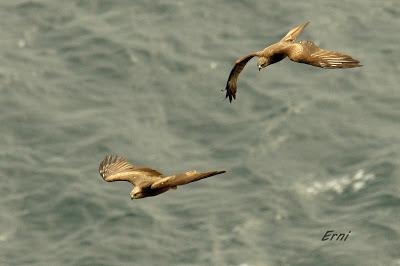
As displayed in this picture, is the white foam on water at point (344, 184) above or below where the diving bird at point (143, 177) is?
above

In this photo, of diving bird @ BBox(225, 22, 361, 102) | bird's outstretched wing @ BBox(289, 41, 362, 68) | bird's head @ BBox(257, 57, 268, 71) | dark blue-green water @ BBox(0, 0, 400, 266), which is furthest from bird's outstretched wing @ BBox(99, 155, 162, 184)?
dark blue-green water @ BBox(0, 0, 400, 266)

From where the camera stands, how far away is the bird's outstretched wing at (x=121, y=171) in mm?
45750

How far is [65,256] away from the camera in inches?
2633

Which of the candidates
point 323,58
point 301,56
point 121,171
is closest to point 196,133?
point 121,171

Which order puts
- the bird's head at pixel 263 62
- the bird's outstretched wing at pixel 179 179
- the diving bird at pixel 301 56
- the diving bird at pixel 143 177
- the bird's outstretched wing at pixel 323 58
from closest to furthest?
the bird's outstretched wing at pixel 323 58 < the diving bird at pixel 301 56 < the bird's outstretched wing at pixel 179 179 < the diving bird at pixel 143 177 < the bird's head at pixel 263 62

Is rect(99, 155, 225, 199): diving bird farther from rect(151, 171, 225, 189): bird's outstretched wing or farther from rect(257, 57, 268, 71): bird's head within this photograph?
rect(257, 57, 268, 71): bird's head

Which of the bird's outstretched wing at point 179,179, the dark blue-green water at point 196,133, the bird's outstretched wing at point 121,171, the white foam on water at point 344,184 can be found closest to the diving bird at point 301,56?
the bird's outstretched wing at point 121,171

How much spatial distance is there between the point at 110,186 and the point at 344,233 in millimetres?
11480

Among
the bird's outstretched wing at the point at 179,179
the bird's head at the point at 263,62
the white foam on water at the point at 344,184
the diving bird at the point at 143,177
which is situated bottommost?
the bird's outstretched wing at the point at 179,179

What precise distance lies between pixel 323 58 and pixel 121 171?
9794mm

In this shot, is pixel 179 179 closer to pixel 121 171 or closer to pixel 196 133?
pixel 121 171

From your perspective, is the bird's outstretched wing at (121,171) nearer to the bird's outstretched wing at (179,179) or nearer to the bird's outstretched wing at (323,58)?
the bird's outstretched wing at (179,179)

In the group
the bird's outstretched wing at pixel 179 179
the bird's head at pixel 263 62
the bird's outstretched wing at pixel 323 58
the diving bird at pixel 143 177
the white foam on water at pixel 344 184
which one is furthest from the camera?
the white foam on water at pixel 344 184

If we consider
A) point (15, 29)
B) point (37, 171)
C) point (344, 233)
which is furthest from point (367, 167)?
point (15, 29)
